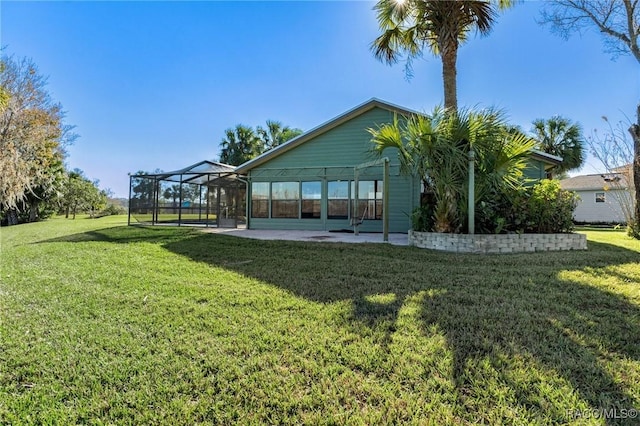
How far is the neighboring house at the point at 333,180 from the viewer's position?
1112 cm

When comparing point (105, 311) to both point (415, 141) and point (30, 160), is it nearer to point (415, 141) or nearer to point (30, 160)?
point (415, 141)

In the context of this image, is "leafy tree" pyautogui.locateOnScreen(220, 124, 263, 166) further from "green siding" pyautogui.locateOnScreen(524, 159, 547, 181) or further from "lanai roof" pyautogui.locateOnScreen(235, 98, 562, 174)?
"green siding" pyautogui.locateOnScreen(524, 159, 547, 181)

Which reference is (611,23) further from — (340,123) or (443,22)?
(340,123)

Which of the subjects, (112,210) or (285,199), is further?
(112,210)

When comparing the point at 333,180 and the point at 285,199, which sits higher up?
the point at 333,180

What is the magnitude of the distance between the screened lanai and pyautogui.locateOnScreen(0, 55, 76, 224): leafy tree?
16.5ft

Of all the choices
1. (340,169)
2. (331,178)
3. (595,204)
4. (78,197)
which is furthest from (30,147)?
(595,204)

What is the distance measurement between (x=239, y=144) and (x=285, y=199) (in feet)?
42.9

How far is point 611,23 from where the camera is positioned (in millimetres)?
10719

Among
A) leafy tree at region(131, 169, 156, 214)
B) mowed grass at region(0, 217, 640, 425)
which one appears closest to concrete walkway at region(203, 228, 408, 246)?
mowed grass at region(0, 217, 640, 425)

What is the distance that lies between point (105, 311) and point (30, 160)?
2104cm

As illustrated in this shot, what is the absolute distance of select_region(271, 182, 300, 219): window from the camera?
12445 millimetres

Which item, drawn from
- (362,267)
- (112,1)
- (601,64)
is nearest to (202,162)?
(112,1)

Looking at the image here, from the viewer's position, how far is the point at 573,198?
723 centimetres
